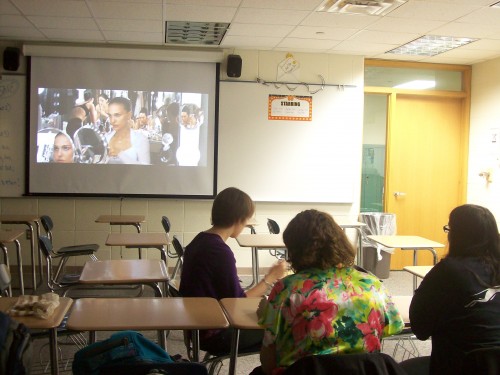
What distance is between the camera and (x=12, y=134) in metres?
6.05

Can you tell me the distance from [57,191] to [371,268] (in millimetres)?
3665

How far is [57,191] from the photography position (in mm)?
6152

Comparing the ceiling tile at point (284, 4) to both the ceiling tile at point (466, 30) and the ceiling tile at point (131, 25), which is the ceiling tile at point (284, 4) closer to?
the ceiling tile at point (131, 25)

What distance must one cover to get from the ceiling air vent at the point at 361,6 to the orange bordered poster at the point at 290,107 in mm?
1801

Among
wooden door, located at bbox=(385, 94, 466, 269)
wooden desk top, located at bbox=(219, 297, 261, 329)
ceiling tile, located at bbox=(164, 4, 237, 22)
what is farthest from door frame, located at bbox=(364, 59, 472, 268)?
wooden desk top, located at bbox=(219, 297, 261, 329)

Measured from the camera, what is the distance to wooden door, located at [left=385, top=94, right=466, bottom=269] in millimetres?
6785

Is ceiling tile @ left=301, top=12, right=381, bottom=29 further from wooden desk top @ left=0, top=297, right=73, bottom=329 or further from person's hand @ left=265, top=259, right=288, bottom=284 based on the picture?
wooden desk top @ left=0, top=297, right=73, bottom=329

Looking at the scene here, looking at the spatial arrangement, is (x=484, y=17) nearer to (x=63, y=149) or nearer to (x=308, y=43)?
(x=308, y=43)

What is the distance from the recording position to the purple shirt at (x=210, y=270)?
2508mm

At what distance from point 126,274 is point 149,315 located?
0.97 metres

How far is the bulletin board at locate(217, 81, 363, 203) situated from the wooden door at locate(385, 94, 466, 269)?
1.85 feet

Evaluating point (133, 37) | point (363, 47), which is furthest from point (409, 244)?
point (133, 37)

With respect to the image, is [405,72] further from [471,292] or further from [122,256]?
[471,292]

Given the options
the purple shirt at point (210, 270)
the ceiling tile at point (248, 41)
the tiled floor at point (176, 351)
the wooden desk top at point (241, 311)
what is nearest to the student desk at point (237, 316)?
the wooden desk top at point (241, 311)
